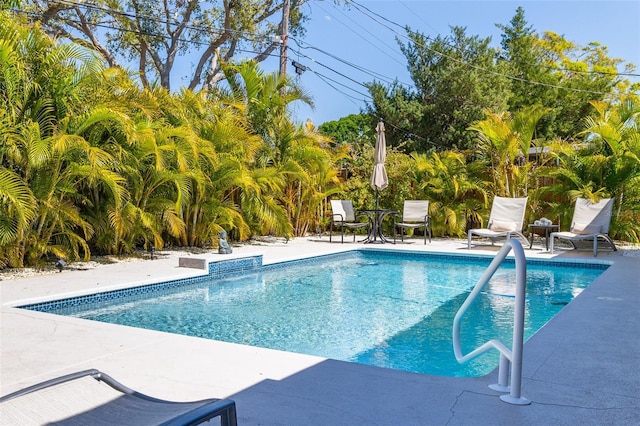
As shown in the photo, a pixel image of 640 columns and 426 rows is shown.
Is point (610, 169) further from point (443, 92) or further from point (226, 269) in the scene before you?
point (443, 92)

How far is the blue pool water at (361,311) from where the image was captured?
4.82 metres

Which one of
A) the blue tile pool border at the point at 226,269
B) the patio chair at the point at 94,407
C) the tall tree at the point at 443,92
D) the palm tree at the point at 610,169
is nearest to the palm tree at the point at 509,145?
the palm tree at the point at 610,169

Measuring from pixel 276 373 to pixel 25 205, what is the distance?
4.73 metres

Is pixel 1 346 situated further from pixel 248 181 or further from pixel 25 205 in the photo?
pixel 248 181

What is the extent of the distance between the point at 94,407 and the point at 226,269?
6.65 meters

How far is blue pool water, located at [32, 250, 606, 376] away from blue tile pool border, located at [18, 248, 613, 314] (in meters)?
0.08

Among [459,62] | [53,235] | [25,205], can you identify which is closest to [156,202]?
[53,235]

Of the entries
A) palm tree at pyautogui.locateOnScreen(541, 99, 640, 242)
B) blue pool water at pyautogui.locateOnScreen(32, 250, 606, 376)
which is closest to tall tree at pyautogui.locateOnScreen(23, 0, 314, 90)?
palm tree at pyautogui.locateOnScreen(541, 99, 640, 242)

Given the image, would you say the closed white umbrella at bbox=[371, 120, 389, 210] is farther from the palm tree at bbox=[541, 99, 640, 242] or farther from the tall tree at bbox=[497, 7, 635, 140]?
the tall tree at bbox=[497, 7, 635, 140]

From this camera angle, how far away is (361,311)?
6.22 meters

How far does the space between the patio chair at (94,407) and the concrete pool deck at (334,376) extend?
805 mm

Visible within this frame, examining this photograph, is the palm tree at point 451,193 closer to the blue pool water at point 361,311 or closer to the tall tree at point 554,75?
the blue pool water at point 361,311

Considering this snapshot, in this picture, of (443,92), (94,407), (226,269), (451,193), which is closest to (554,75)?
(443,92)

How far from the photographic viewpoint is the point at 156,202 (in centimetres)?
912
